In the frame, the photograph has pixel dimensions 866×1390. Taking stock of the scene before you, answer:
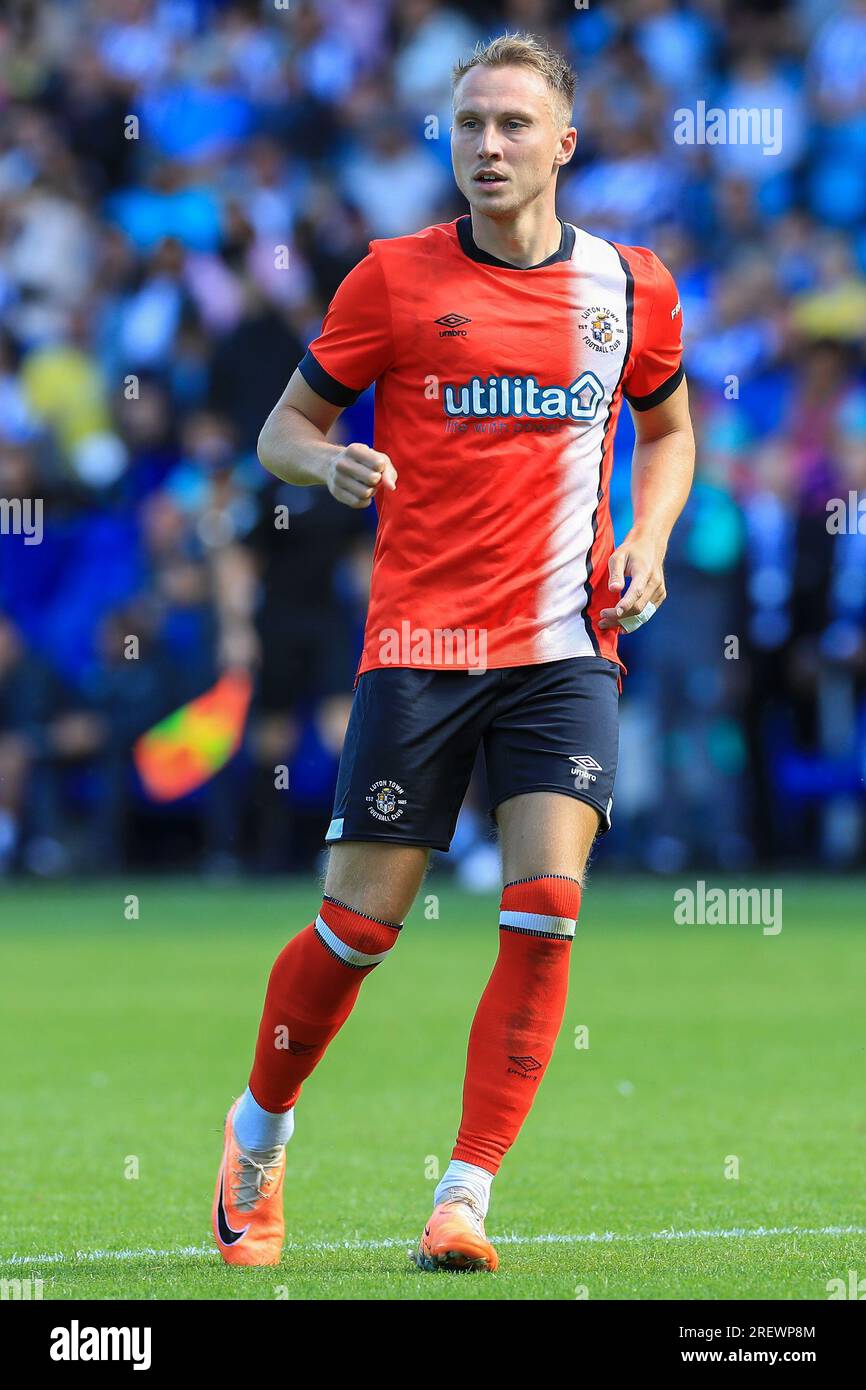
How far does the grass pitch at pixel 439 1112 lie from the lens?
17.3 feet

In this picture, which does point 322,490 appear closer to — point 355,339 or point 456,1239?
point 355,339

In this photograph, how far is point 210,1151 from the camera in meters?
7.11

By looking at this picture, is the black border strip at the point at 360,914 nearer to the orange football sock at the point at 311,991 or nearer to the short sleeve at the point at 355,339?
the orange football sock at the point at 311,991

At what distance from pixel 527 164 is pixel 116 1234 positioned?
9.31ft

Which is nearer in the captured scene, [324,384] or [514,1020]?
[514,1020]

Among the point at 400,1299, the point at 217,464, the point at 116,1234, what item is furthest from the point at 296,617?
the point at 400,1299

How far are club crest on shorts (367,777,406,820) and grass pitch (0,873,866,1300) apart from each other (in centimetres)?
103

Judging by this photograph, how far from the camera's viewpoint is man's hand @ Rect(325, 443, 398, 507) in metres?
5.01

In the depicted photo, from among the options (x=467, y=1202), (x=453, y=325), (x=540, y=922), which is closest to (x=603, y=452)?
(x=453, y=325)

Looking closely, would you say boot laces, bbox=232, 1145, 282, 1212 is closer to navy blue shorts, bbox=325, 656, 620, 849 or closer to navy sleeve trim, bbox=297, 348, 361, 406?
navy blue shorts, bbox=325, 656, 620, 849

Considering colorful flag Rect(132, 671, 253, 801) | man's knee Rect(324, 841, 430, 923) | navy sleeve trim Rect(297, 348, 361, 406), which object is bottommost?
man's knee Rect(324, 841, 430, 923)

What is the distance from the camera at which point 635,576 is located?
535 cm

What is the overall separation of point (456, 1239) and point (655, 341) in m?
2.22

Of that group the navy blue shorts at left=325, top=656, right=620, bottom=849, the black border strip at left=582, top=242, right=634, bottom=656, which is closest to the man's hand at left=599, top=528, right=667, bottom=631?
the black border strip at left=582, top=242, right=634, bottom=656
